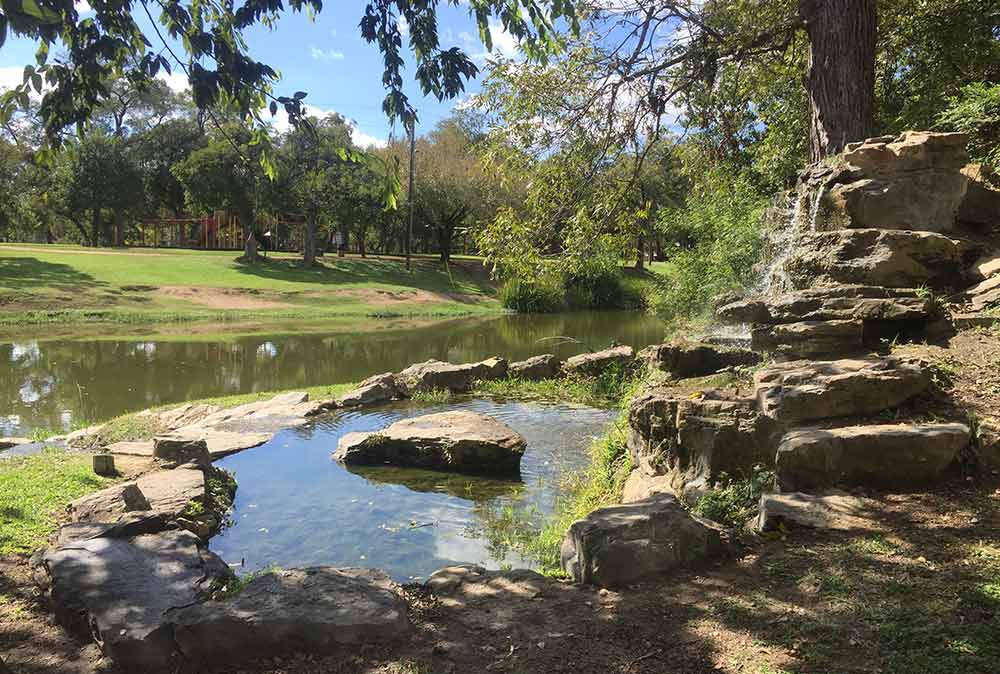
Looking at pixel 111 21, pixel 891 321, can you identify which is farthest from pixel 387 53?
pixel 891 321

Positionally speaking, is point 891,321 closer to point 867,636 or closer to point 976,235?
point 976,235

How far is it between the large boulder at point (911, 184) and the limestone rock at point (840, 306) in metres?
1.26

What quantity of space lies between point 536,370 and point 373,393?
11.5 feet

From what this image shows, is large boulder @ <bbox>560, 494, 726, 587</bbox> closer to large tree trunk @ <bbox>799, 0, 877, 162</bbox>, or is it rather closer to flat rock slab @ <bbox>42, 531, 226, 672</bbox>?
flat rock slab @ <bbox>42, 531, 226, 672</bbox>

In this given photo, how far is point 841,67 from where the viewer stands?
342 inches

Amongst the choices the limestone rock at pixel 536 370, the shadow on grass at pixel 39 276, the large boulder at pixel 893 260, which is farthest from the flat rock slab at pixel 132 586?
the shadow on grass at pixel 39 276

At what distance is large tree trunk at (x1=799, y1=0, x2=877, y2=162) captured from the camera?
8.59 metres

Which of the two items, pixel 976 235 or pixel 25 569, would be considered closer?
pixel 25 569

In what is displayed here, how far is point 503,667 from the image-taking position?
3014 mm

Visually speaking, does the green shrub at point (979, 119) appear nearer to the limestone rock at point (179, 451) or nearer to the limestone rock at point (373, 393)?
the limestone rock at point (373, 393)

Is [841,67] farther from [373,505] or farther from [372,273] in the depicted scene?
[372,273]

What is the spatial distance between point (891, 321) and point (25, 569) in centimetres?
676

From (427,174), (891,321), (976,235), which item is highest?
(427,174)

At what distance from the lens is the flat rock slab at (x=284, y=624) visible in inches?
129
